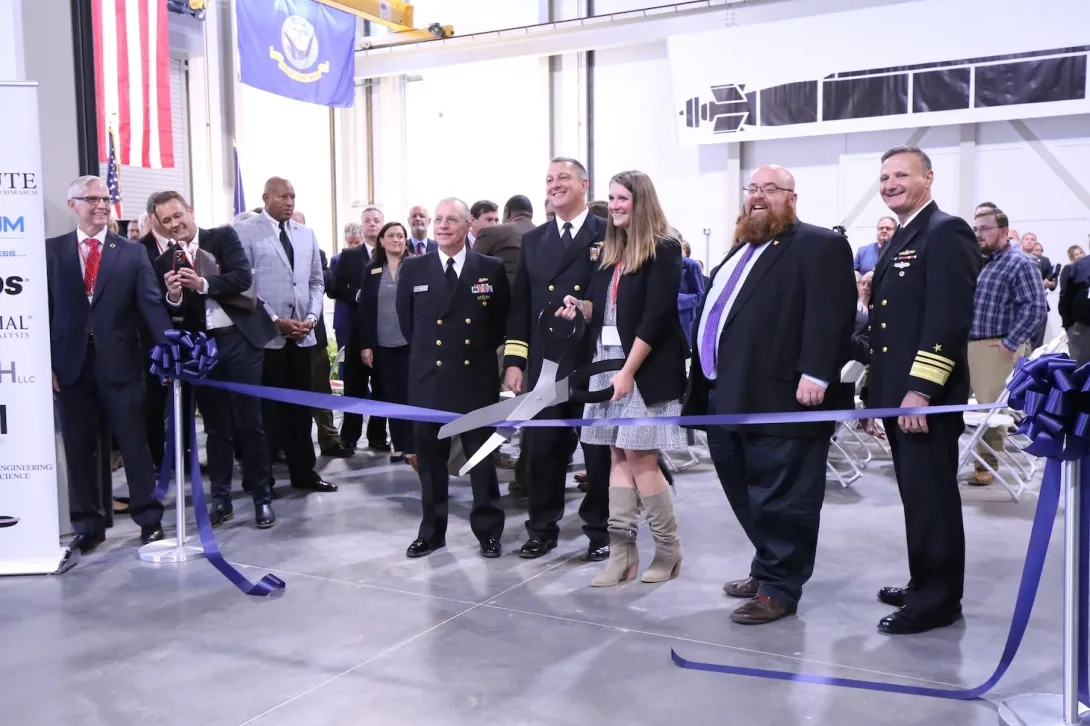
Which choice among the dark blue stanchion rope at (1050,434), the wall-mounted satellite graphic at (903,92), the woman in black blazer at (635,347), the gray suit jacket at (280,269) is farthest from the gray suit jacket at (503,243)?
the wall-mounted satellite graphic at (903,92)

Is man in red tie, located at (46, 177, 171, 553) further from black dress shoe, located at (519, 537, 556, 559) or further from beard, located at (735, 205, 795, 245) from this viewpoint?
beard, located at (735, 205, 795, 245)

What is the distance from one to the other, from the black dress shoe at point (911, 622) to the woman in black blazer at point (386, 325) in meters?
3.78

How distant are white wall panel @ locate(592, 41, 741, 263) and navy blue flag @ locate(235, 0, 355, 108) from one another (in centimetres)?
356

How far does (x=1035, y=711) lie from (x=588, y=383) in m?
2.01

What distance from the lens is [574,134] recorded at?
1383 centimetres

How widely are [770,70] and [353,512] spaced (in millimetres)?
8512

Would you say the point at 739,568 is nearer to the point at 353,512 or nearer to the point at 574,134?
the point at 353,512

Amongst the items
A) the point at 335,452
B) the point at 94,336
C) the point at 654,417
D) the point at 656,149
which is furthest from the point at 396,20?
the point at 654,417

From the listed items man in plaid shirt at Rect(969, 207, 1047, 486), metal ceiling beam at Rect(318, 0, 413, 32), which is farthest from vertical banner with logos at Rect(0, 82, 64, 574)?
metal ceiling beam at Rect(318, 0, 413, 32)

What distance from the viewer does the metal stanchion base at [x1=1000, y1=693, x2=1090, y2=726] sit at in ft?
8.84

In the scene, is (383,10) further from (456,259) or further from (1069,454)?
(1069,454)

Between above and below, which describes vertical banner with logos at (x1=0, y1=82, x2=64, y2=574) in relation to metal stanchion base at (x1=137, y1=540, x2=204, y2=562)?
above

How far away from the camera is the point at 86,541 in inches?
185

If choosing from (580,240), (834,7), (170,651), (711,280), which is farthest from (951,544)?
(834,7)
